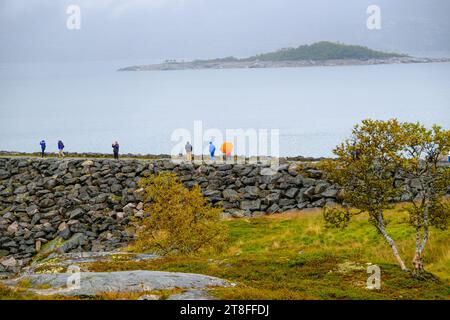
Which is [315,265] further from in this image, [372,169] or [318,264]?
[372,169]

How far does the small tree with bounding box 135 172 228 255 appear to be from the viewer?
37.3 metres

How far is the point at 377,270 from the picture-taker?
28859 millimetres

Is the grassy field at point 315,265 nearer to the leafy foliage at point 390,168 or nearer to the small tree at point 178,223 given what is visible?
the small tree at point 178,223

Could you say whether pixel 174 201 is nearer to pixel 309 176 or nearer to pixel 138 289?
pixel 138 289

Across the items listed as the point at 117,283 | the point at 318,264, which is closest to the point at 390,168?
the point at 318,264

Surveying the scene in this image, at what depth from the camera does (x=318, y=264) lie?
3177 centimetres

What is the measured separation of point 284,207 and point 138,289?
32791mm

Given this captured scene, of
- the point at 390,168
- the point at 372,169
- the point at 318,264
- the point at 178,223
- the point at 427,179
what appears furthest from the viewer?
the point at 178,223

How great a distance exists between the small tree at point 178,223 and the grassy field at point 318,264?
6.87 feet

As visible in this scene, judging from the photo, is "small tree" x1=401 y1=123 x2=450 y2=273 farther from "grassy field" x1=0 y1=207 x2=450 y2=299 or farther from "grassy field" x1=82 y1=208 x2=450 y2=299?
"grassy field" x1=0 y1=207 x2=450 y2=299

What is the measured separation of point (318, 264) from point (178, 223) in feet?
29.9

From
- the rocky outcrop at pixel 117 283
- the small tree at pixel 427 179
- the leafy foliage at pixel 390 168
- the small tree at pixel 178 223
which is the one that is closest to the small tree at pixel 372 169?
the leafy foliage at pixel 390 168

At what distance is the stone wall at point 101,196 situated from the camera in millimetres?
53594
